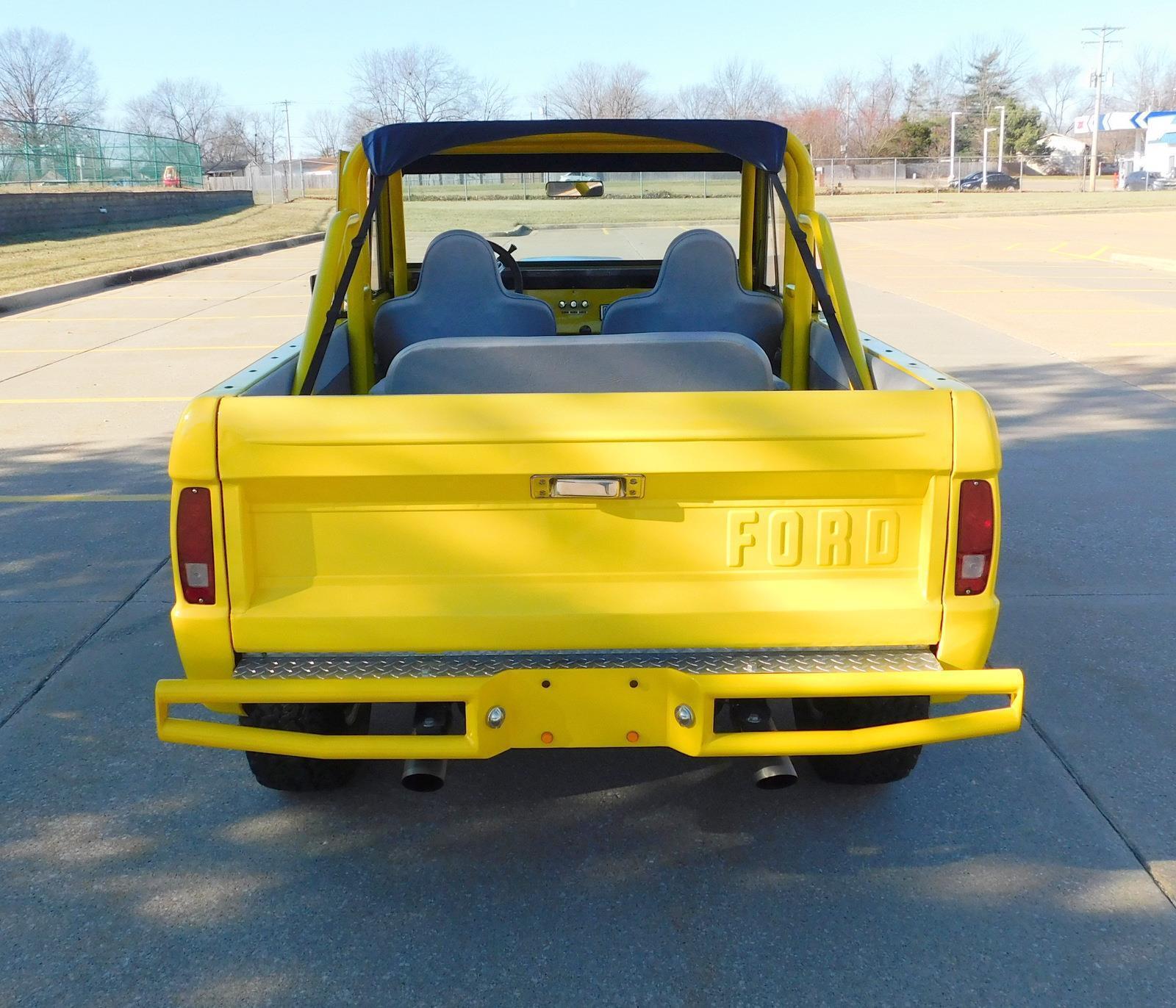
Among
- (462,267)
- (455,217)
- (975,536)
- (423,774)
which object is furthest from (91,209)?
(975,536)

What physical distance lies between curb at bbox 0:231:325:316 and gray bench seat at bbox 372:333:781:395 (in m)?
14.6

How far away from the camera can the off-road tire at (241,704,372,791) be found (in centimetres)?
310

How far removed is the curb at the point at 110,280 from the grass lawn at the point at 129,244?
293mm

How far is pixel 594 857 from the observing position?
3258 mm

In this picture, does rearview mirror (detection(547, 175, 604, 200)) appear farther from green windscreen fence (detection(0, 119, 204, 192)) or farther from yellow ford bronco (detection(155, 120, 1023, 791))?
green windscreen fence (detection(0, 119, 204, 192))

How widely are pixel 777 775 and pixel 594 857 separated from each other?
57cm

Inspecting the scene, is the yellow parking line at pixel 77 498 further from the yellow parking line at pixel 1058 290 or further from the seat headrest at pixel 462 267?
the yellow parking line at pixel 1058 290

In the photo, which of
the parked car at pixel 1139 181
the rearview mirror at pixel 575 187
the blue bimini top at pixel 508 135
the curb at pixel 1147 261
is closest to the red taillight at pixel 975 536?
the blue bimini top at pixel 508 135

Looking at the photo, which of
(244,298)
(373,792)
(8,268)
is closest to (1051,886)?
(373,792)

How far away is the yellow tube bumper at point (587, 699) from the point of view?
275 centimetres

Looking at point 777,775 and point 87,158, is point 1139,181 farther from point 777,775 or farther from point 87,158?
point 777,775

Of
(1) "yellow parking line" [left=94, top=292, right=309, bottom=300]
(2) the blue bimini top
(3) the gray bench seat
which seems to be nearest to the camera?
(3) the gray bench seat

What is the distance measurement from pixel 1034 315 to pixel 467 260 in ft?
37.0

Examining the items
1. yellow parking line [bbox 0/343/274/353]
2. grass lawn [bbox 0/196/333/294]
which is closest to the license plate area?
yellow parking line [bbox 0/343/274/353]
